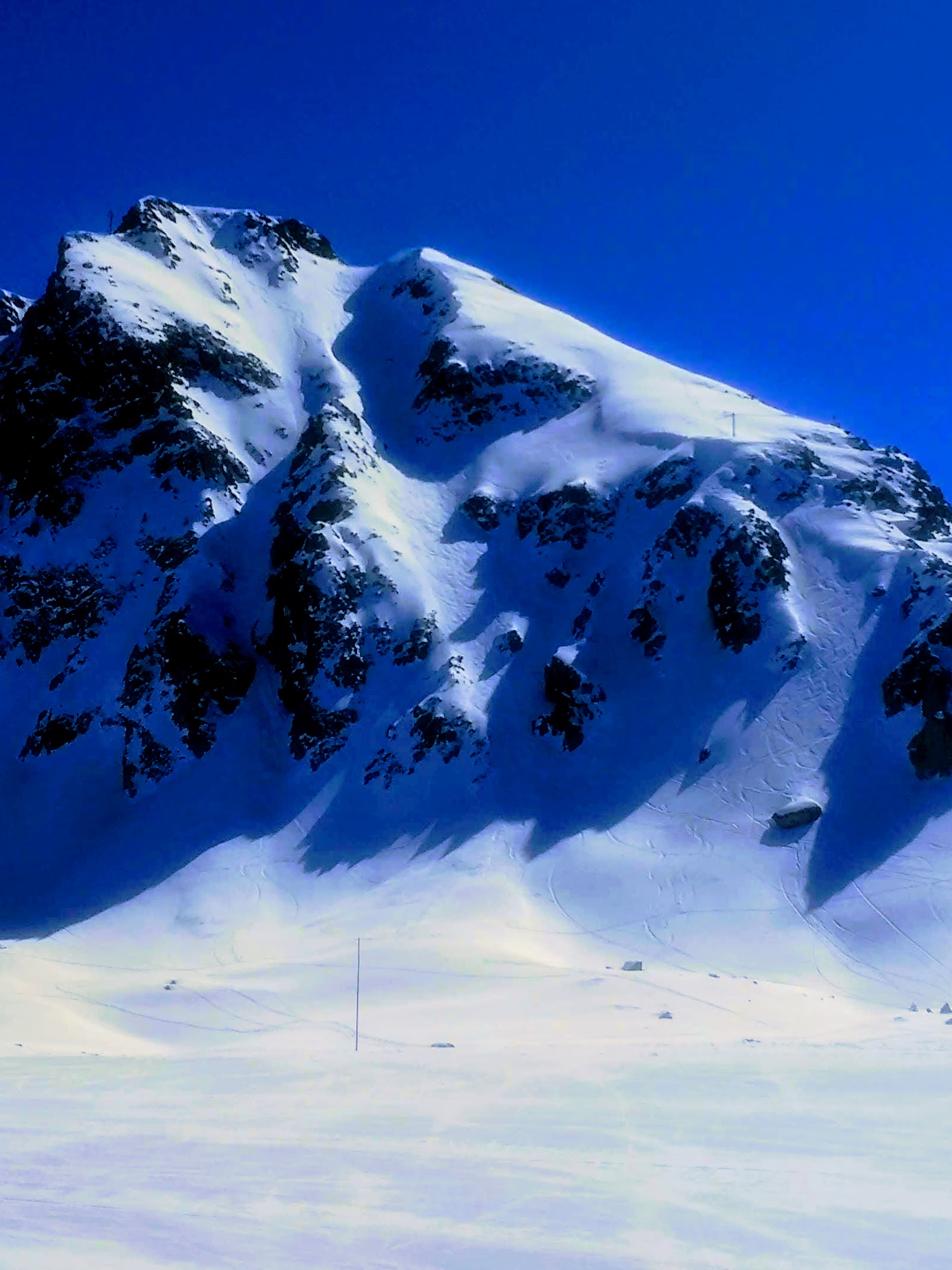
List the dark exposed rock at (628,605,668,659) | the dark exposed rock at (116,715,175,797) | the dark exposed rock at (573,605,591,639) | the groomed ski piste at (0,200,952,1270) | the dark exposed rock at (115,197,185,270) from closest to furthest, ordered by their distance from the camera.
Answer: the groomed ski piste at (0,200,952,1270) → the dark exposed rock at (628,605,668,659) → the dark exposed rock at (116,715,175,797) → the dark exposed rock at (573,605,591,639) → the dark exposed rock at (115,197,185,270)

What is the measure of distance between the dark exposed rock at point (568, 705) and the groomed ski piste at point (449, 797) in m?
0.20

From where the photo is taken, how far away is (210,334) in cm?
7512

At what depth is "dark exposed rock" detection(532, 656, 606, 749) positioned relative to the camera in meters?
53.1

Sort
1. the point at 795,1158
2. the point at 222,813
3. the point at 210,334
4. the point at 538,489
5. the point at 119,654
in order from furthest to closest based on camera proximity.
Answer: the point at 210,334 → the point at 538,489 → the point at 119,654 → the point at 222,813 → the point at 795,1158

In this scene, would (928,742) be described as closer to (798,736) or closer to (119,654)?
(798,736)

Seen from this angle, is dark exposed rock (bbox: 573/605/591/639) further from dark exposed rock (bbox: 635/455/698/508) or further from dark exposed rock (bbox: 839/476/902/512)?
dark exposed rock (bbox: 839/476/902/512)

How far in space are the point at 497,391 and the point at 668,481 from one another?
19.1 m

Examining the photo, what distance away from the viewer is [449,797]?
50469 millimetres

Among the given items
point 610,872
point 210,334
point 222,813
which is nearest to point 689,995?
point 610,872

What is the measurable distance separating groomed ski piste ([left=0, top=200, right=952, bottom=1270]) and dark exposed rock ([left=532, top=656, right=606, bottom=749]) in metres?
0.20

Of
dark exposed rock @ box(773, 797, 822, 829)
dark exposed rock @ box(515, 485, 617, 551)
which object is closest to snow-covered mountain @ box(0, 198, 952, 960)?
dark exposed rock @ box(515, 485, 617, 551)

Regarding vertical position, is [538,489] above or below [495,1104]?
above

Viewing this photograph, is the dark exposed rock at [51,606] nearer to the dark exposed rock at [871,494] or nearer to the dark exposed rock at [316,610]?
the dark exposed rock at [316,610]

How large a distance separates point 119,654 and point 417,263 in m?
49.8
